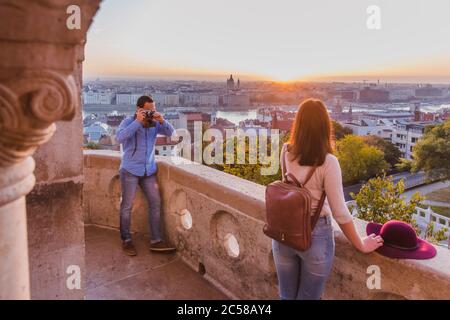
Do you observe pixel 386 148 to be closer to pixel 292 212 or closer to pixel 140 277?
pixel 140 277

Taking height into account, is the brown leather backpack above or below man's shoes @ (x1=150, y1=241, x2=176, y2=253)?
above

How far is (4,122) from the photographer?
1.05 m

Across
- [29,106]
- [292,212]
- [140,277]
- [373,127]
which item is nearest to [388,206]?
[140,277]

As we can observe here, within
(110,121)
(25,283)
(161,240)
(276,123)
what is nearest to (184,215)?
(161,240)

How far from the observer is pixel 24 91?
1061 mm

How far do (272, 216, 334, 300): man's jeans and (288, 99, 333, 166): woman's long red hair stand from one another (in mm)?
262

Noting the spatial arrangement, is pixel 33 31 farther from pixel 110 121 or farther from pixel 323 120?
pixel 110 121

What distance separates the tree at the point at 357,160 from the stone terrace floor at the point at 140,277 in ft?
99.4

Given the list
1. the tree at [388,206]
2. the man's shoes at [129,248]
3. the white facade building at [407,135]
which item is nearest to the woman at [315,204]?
the man's shoes at [129,248]

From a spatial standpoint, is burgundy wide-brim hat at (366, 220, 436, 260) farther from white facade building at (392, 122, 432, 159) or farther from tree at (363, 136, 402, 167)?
white facade building at (392, 122, 432, 159)

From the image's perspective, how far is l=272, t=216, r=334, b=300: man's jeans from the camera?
192 cm

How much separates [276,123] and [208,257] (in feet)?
69.5

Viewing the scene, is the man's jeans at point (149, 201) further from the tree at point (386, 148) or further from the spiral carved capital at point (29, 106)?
the tree at point (386, 148)

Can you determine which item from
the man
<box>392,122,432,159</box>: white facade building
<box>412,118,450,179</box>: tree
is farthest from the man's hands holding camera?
<box>392,122,432,159</box>: white facade building
